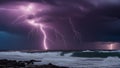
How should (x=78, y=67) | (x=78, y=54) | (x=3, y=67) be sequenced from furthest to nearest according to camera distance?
(x=78, y=54) < (x=78, y=67) < (x=3, y=67)

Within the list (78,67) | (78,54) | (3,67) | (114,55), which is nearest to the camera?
(3,67)

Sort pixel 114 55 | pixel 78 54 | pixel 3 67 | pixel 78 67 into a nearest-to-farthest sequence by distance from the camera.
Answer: pixel 3 67
pixel 78 67
pixel 114 55
pixel 78 54

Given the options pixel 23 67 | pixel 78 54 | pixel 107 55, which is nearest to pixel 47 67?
pixel 23 67

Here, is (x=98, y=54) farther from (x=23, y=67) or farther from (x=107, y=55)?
(x=23, y=67)

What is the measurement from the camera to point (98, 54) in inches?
2421

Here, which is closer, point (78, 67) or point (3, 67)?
point (3, 67)

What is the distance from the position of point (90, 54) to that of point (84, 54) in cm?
138

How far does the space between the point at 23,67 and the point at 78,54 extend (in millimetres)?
39441

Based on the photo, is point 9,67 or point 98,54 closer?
point 9,67

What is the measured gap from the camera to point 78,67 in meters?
29.1

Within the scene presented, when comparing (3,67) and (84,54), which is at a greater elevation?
(84,54)

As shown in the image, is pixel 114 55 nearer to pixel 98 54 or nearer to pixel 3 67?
pixel 98 54

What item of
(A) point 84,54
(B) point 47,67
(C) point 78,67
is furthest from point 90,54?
(B) point 47,67

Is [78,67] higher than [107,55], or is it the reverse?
[107,55]
